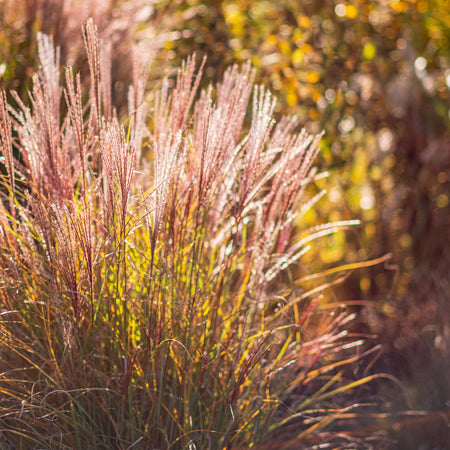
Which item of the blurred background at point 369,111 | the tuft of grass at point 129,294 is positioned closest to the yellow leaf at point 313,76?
the blurred background at point 369,111

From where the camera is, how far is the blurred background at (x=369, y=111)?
2.88 meters

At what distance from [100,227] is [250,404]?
64 cm

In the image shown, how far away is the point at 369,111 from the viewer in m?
3.53

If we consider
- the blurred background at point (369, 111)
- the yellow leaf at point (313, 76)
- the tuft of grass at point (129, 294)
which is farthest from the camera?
the yellow leaf at point (313, 76)

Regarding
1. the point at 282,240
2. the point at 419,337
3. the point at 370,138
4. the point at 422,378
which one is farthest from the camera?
the point at 370,138

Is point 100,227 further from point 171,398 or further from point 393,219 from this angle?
point 393,219

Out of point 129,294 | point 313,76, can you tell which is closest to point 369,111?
point 313,76

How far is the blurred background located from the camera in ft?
9.43

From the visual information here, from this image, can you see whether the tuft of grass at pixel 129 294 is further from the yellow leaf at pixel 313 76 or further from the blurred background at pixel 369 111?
the yellow leaf at pixel 313 76

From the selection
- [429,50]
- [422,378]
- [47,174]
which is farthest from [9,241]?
[429,50]

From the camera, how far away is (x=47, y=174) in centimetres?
152

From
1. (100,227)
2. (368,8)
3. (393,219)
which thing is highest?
(368,8)

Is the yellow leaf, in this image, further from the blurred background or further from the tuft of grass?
the tuft of grass

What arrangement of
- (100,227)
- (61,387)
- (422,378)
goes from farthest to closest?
(422,378)
(100,227)
(61,387)
